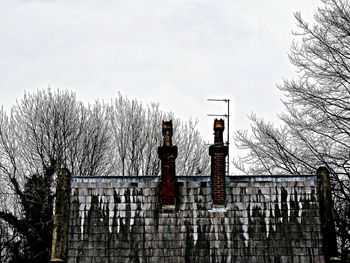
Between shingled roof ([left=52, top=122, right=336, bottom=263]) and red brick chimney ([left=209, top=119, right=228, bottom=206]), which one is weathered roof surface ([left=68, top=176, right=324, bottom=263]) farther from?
red brick chimney ([left=209, top=119, right=228, bottom=206])

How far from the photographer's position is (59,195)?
57.7 ft

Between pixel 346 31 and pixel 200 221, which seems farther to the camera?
pixel 346 31

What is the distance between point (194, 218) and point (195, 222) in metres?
0.13

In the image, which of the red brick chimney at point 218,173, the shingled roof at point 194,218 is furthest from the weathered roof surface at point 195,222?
the red brick chimney at point 218,173

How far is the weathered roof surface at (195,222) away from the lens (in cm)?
1673

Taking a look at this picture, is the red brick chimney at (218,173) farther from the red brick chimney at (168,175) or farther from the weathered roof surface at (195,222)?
the red brick chimney at (168,175)

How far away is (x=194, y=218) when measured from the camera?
680 inches

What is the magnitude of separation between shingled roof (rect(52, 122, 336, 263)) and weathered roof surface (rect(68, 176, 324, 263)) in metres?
0.03

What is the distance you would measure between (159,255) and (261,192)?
3.57m

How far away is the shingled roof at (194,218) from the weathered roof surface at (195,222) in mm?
28

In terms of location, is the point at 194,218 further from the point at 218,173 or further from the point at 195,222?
the point at 218,173

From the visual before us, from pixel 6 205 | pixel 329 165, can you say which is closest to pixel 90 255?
A: pixel 329 165

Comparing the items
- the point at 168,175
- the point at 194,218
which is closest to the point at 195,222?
the point at 194,218

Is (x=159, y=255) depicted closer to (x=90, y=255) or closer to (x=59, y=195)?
(x=90, y=255)
